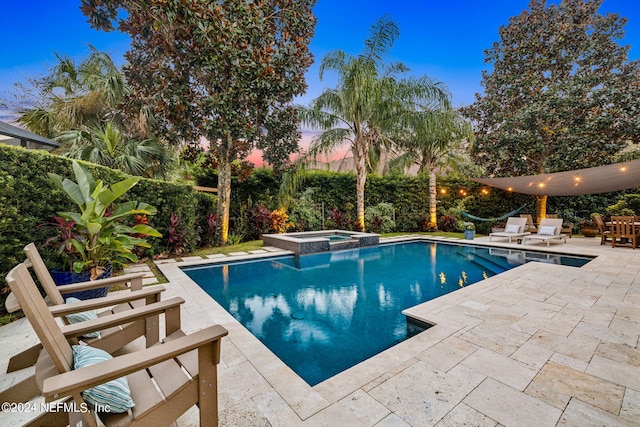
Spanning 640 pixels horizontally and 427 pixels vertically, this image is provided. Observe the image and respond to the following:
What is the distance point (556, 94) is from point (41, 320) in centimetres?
1828

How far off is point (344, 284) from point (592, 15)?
1965 cm

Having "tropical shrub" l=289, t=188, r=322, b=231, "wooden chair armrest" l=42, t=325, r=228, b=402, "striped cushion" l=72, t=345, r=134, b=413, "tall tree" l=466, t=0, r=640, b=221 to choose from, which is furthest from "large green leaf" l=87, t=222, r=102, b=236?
"tall tree" l=466, t=0, r=640, b=221

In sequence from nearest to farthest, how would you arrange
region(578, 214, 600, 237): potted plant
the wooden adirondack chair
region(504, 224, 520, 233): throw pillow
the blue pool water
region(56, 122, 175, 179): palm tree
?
1. the wooden adirondack chair
2. the blue pool water
3. region(56, 122, 175, 179): palm tree
4. region(504, 224, 520, 233): throw pillow
5. region(578, 214, 600, 237): potted plant

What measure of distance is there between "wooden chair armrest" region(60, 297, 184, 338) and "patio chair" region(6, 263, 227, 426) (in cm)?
2

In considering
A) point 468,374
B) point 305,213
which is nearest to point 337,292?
point 468,374

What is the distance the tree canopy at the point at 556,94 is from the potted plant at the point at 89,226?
16.2 m

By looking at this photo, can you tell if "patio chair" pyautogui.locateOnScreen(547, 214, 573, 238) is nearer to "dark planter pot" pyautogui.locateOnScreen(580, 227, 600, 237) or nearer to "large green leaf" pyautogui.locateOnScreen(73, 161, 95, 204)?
"dark planter pot" pyautogui.locateOnScreen(580, 227, 600, 237)

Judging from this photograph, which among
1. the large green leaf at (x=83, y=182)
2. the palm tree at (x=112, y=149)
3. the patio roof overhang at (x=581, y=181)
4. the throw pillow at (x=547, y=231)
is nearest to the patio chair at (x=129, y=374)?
the large green leaf at (x=83, y=182)

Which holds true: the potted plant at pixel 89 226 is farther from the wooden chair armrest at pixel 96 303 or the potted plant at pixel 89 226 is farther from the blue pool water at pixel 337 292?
the wooden chair armrest at pixel 96 303

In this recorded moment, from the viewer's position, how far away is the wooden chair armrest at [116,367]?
1067 millimetres

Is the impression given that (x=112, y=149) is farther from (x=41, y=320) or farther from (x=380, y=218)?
(x=380, y=218)

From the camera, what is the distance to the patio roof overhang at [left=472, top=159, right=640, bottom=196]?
8922 mm

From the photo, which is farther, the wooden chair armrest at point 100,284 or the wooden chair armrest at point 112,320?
the wooden chair armrest at point 100,284

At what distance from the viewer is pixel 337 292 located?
5461 mm
